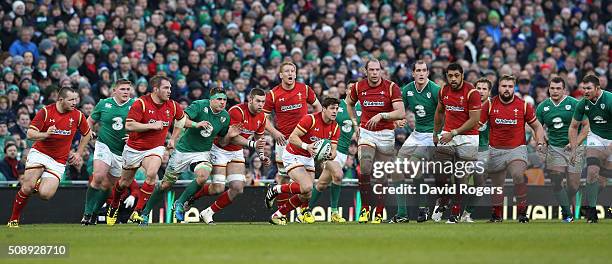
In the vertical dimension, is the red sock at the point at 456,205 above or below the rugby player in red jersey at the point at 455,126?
below

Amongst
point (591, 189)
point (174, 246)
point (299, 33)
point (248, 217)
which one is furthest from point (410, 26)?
point (174, 246)

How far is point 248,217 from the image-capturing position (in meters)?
22.1

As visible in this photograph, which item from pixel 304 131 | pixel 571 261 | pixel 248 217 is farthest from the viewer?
pixel 248 217

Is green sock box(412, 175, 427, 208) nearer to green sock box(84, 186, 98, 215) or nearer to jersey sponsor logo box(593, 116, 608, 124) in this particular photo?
jersey sponsor logo box(593, 116, 608, 124)

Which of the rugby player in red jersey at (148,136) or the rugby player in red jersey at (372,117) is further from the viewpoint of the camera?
the rugby player in red jersey at (372,117)

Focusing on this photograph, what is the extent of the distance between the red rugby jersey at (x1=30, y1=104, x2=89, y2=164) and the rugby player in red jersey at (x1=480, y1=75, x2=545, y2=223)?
6294 millimetres

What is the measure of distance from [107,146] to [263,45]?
871 centimetres

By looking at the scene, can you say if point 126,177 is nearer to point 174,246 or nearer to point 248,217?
point 248,217

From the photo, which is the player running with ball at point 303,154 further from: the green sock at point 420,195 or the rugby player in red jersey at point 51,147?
the rugby player in red jersey at point 51,147

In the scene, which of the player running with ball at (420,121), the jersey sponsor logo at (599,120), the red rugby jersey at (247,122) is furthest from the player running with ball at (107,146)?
the jersey sponsor logo at (599,120)

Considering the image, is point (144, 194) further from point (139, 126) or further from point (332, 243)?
point (332, 243)

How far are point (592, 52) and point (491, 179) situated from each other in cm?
1237

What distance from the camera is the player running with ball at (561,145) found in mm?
19234

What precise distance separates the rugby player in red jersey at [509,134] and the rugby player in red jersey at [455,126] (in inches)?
19.5
